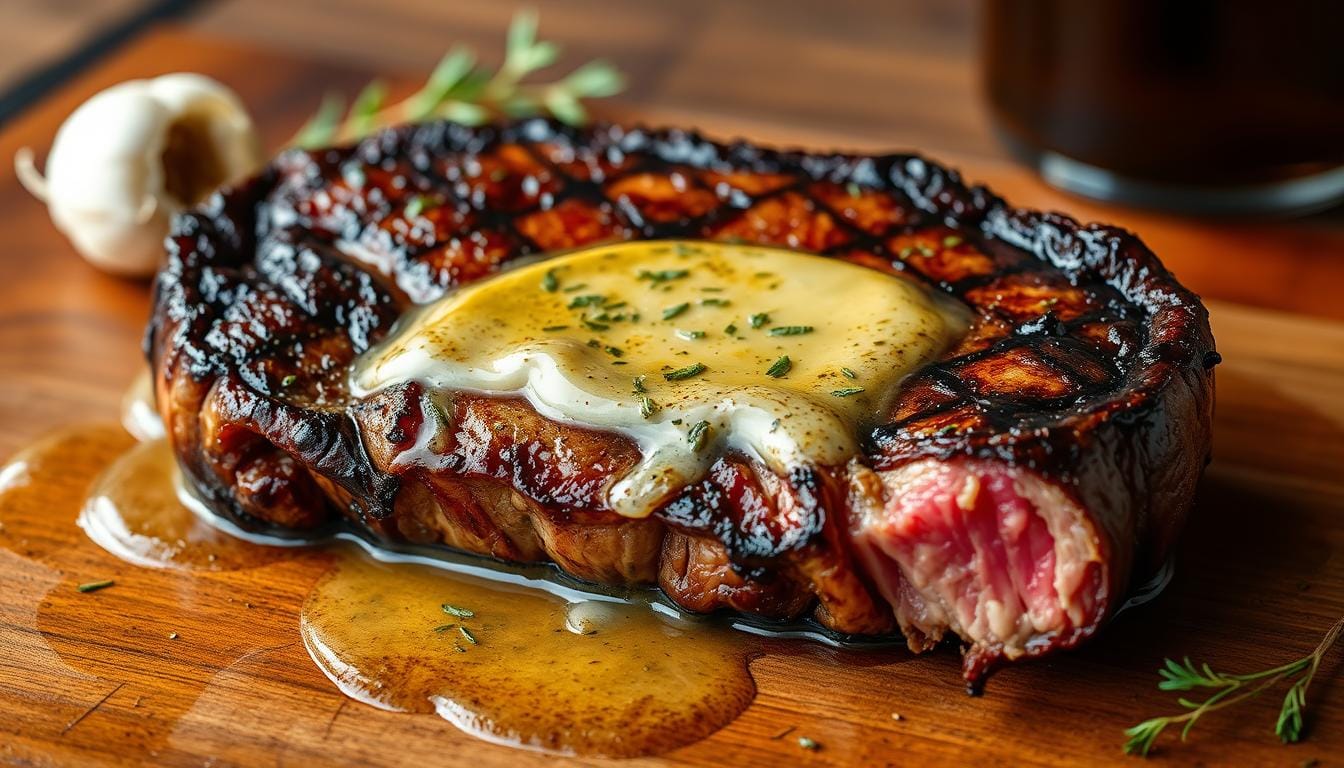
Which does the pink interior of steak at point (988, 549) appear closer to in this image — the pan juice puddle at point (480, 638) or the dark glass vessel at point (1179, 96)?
the pan juice puddle at point (480, 638)

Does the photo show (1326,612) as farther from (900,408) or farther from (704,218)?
(704,218)

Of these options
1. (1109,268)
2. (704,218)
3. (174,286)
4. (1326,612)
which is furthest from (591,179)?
(1326,612)

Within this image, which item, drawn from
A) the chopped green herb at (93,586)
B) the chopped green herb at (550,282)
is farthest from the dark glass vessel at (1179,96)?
the chopped green herb at (93,586)

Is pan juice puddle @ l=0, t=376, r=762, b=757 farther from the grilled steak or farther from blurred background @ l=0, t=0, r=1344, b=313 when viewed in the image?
blurred background @ l=0, t=0, r=1344, b=313

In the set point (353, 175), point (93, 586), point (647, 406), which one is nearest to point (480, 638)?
point (647, 406)

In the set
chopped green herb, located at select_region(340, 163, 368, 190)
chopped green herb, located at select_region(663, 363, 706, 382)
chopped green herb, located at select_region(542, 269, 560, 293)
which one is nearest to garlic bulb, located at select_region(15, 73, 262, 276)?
chopped green herb, located at select_region(340, 163, 368, 190)
